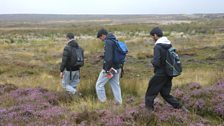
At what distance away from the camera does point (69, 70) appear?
39.3 feet

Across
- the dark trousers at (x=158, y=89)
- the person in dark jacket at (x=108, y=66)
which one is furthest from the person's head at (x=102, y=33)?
the dark trousers at (x=158, y=89)

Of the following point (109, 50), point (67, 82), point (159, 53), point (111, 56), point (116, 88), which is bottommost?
point (67, 82)

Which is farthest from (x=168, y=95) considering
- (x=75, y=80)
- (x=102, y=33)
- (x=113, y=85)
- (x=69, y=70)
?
(x=75, y=80)

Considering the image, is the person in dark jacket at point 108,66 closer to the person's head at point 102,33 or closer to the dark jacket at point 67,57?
the person's head at point 102,33

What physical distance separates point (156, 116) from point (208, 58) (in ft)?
55.5

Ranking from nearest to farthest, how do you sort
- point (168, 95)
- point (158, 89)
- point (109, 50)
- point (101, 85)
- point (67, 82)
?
point (158, 89) < point (168, 95) < point (109, 50) < point (101, 85) < point (67, 82)

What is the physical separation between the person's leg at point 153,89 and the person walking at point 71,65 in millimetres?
3199

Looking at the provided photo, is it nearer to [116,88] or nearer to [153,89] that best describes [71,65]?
[116,88]

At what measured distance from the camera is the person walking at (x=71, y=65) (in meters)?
11.7

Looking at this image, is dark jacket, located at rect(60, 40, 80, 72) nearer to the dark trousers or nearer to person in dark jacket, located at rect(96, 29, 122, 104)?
person in dark jacket, located at rect(96, 29, 122, 104)

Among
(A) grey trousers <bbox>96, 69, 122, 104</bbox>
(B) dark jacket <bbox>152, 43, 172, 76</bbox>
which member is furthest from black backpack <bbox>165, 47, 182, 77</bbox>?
(A) grey trousers <bbox>96, 69, 122, 104</bbox>

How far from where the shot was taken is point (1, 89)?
13703 mm

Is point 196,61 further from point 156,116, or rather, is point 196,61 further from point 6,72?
point 156,116

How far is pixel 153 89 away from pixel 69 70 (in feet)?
11.6
